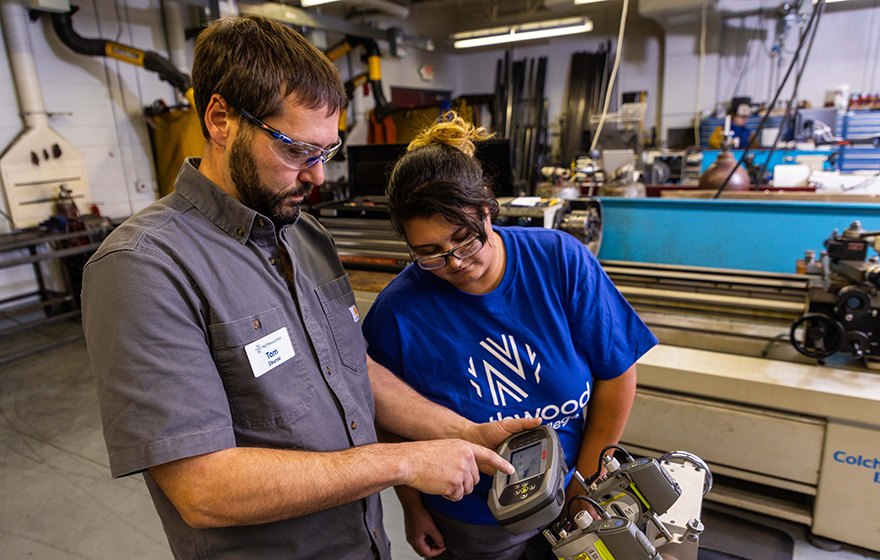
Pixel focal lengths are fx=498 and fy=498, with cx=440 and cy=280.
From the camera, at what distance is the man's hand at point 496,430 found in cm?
103

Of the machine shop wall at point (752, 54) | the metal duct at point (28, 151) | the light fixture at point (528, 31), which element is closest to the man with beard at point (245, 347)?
the metal duct at point (28, 151)

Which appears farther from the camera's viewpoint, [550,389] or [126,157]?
[126,157]

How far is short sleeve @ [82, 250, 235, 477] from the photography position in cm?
64

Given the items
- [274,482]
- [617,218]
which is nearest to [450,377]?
[274,482]

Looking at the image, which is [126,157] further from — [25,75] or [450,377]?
[450,377]

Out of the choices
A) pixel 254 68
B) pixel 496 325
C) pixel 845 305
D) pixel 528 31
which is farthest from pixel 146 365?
pixel 528 31

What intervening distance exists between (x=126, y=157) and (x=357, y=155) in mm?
3292

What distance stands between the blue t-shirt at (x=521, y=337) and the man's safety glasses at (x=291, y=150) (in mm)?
391

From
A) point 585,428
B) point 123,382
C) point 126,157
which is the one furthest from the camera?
point 126,157

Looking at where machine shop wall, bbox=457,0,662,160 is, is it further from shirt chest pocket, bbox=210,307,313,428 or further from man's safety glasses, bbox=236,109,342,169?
shirt chest pocket, bbox=210,307,313,428

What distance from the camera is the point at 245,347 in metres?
0.76

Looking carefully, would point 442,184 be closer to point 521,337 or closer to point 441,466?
point 521,337

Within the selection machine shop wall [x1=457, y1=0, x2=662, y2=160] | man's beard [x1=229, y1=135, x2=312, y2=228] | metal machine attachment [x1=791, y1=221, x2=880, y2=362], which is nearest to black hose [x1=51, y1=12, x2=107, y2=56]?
man's beard [x1=229, y1=135, x2=312, y2=228]

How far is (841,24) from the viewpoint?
250 inches
